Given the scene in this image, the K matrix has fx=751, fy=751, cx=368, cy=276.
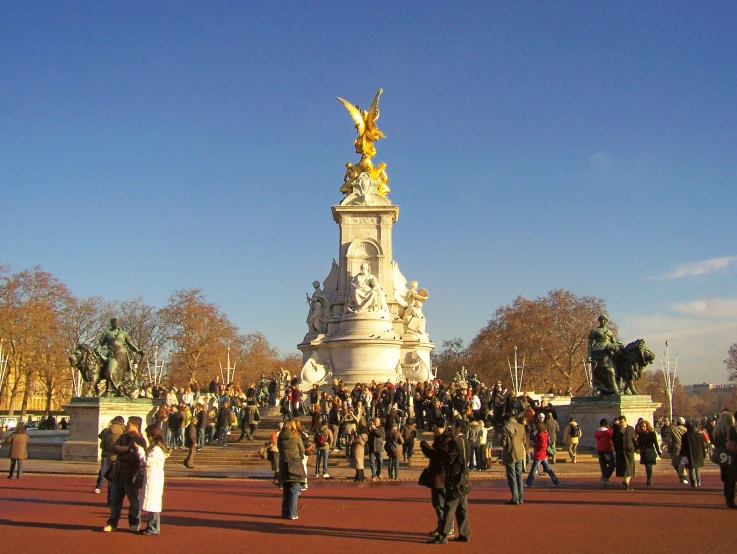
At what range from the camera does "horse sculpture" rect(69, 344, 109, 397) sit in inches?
883

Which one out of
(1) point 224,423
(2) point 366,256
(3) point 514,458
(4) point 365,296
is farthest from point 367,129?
(3) point 514,458

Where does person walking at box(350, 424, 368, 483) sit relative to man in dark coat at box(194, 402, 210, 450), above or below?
below

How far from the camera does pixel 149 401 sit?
22.8 meters

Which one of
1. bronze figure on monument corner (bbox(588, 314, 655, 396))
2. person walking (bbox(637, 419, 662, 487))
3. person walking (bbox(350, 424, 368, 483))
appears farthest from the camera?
bronze figure on monument corner (bbox(588, 314, 655, 396))

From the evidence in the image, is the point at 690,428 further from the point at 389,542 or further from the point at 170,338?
the point at 170,338

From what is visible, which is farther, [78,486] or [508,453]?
[78,486]

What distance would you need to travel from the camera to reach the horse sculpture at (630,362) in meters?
20.8

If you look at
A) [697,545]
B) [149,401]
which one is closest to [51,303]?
[149,401]

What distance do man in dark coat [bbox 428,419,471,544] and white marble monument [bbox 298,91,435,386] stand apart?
25.3m

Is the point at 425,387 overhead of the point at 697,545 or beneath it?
overhead

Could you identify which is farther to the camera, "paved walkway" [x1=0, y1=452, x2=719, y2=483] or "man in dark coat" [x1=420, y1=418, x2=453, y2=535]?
"paved walkway" [x1=0, y1=452, x2=719, y2=483]

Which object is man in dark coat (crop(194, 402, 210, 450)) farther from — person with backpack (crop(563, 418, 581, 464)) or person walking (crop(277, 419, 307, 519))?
person walking (crop(277, 419, 307, 519))

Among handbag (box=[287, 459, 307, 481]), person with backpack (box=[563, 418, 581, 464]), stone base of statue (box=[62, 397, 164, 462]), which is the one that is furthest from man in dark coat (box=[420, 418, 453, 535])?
stone base of statue (box=[62, 397, 164, 462])

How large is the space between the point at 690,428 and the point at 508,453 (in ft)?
14.9
